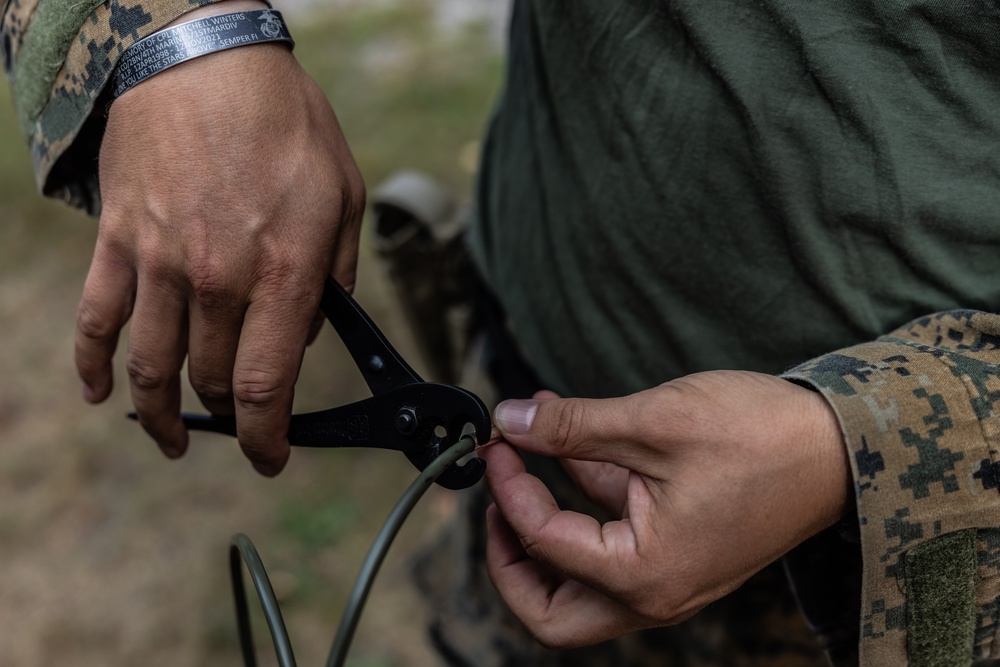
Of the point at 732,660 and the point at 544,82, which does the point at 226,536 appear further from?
the point at 544,82

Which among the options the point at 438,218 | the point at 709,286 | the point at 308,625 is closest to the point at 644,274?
the point at 709,286

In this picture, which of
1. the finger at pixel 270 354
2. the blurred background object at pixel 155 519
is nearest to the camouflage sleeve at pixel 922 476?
the finger at pixel 270 354

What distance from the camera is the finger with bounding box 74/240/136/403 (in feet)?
2.66

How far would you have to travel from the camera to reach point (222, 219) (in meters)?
0.74

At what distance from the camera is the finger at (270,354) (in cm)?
78

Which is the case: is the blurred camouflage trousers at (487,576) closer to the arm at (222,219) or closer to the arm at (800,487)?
the arm at (800,487)

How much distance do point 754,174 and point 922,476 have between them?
0.34 metres

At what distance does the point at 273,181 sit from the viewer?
0.75 meters

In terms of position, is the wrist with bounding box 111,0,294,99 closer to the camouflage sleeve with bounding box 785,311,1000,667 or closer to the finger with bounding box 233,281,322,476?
the finger with bounding box 233,281,322,476

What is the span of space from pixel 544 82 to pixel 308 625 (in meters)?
1.49

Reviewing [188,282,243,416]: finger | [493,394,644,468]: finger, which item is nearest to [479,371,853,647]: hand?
[493,394,644,468]: finger

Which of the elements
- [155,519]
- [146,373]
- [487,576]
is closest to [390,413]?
[146,373]

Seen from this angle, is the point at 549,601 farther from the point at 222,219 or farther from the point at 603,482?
the point at 222,219

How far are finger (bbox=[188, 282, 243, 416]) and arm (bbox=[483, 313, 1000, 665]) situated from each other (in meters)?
0.29
